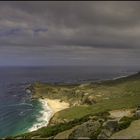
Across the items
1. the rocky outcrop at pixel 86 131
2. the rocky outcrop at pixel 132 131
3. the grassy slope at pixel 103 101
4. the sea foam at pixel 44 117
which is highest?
the rocky outcrop at pixel 86 131

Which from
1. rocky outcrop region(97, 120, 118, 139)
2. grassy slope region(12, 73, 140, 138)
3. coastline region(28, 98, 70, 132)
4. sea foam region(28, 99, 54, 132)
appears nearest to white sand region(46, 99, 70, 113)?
coastline region(28, 98, 70, 132)

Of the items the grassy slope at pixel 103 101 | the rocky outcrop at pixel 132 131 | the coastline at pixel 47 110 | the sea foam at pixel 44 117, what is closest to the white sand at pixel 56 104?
the coastline at pixel 47 110

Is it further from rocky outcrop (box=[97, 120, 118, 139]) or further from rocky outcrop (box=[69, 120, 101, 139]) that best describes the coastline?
rocky outcrop (box=[97, 120, 118, 139])

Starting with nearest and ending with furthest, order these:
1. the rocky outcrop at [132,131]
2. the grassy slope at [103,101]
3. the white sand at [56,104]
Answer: the rocky outcrop at [132,131] → the grassy slope at [103,101] → the white sand at [56,104]

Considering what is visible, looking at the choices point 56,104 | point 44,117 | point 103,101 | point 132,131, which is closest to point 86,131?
point 132,131

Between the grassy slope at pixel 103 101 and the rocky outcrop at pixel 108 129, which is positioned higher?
the rocky outcrop at pixel 108 129

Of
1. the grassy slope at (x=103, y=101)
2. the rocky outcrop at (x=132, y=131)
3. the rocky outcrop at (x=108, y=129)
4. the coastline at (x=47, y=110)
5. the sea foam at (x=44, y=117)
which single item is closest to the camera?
the rocky outcrop at (x=108, y=129)

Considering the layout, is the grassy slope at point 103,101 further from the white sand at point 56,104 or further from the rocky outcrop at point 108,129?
the rocky outcrop at point 108,129

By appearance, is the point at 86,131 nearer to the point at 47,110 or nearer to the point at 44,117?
the point at 44,117

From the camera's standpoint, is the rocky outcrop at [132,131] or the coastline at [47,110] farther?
the coastline at [47,110]

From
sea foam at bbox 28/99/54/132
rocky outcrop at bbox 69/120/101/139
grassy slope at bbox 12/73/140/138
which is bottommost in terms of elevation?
sea foam at bbox 28/99/54/132
